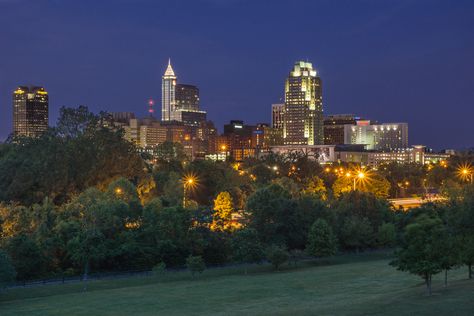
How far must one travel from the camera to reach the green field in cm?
3278

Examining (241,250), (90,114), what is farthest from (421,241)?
(90,114)

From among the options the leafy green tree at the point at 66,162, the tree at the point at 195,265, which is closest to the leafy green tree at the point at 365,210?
the tree at the point at 195,265

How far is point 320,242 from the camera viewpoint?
6178 cm

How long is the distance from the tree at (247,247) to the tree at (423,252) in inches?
949

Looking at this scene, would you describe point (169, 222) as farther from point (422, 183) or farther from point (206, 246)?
point (422, 183)

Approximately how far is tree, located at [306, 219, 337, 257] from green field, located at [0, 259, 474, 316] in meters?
5.06

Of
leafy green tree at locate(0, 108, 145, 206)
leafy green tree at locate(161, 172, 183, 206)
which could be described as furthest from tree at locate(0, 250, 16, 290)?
leafy green tree at locate(161, 172, 183, 206)

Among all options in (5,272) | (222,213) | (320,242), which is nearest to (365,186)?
(222,213)

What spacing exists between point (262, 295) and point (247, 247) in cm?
1595

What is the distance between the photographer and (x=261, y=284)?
4828cm

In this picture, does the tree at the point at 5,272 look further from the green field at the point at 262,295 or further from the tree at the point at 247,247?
the tree at the point at 247,247

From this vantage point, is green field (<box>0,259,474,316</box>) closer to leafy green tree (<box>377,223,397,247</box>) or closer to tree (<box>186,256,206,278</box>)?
tree (<box>186,256,206,278</box>)

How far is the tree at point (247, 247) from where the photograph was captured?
58588 mm

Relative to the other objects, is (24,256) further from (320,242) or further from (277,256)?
(320,242)
